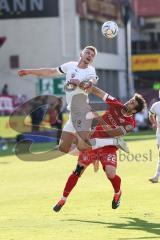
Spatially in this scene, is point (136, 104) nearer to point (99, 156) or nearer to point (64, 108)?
point (99, 156)

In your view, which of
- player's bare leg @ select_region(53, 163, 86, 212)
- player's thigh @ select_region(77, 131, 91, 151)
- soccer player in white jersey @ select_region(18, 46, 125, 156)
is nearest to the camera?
player's bare leg @ select_region(53, 163, 86, 212)

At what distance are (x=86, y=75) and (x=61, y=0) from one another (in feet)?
127

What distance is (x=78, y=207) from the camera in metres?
14.2

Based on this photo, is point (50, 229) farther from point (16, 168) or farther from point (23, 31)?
point (23, 31)

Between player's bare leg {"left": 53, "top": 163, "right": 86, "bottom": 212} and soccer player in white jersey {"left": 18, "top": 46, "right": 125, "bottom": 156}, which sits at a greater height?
soccer player in white jersey {"left": 18, "top": 46, "right": 125, "bottom": 156}

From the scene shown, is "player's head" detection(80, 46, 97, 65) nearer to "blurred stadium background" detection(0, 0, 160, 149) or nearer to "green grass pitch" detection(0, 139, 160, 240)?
"green grass pitch" detection(0, 139, 160, 240)

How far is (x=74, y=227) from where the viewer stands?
11953 millimetres

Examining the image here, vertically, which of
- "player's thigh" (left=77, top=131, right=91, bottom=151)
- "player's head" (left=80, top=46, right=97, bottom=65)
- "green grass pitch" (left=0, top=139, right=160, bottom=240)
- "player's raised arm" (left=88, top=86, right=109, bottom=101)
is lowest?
"green grass pitch" (left=0, top=139, right=160, bottom=240)

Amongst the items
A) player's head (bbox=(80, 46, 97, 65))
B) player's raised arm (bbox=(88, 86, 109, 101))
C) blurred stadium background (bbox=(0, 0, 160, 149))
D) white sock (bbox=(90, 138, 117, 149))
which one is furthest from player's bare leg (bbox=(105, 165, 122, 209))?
blurred stadium background (bbox=(0, 0, 160, 149))

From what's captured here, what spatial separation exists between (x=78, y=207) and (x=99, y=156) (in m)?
1.21

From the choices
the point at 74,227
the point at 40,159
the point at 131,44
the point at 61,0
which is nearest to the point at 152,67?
the point at 131,44

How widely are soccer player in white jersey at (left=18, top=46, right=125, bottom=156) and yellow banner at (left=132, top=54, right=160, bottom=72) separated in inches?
1978

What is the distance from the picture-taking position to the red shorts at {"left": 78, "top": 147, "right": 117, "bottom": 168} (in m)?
13.5

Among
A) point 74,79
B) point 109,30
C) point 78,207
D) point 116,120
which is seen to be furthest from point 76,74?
point 78,207
